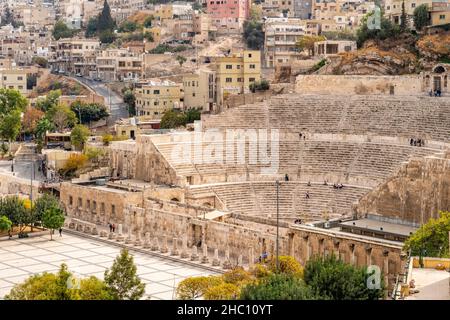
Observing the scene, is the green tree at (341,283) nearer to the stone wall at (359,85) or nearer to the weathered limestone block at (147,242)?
the weathered limestone block at (147,242)

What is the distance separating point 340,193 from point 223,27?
79.6 meters

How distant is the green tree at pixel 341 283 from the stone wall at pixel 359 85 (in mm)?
34734

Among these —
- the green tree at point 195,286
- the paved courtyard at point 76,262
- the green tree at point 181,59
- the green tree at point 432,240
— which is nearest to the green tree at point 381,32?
the paved courtyard at point 76,262

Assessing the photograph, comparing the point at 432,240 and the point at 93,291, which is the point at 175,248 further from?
the point at 93,291

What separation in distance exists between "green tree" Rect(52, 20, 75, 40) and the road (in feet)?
93.0

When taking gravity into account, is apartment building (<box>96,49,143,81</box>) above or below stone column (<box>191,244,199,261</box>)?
above

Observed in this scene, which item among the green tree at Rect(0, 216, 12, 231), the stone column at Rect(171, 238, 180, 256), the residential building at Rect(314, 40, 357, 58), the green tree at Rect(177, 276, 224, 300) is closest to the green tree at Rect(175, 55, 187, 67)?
the residential building at Rect(314, 40, 357, 58)

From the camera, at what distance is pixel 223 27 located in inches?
5032

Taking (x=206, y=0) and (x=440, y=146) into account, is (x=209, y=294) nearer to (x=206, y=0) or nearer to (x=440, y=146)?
(x=440, y=146)

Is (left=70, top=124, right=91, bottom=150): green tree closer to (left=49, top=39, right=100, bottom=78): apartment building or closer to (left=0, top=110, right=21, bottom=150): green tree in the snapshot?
(left=0, top=110, right=21, bottom=150): green tree

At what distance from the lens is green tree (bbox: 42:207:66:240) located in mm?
49312

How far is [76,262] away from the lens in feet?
144

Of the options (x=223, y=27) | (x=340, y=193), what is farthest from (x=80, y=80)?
(x=340, y=193)

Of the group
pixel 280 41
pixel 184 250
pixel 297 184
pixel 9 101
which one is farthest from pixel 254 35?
pixel 184 250
